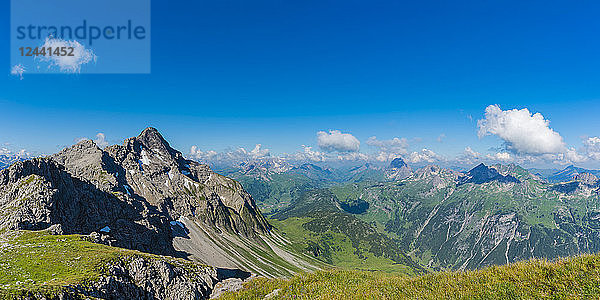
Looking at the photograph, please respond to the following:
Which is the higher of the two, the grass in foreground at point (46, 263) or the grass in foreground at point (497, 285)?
the grass in foreground at point (497, 285)

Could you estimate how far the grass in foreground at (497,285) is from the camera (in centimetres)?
1025

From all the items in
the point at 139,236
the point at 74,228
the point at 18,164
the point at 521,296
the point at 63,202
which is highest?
the point at 18,164

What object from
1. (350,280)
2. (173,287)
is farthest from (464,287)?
(173,287)

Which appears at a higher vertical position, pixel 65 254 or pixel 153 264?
pixel 65 254

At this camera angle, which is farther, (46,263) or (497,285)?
(46,263)

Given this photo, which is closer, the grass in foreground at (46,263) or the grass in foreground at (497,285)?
the grass in foreground at (497,285)

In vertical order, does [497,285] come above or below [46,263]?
above

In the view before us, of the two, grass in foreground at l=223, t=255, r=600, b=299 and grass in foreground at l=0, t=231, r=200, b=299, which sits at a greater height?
grass in foreground at l=223, t=255, r=600, b=299

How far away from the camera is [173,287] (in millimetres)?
56781

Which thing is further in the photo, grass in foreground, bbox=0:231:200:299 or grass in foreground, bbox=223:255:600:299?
grass in foreground, bbox=0:231:200:299

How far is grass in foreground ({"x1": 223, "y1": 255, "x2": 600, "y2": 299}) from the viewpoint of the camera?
10250mm

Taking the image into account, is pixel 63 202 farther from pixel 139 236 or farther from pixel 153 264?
pixel 153 264

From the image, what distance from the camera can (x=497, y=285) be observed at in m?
11.6

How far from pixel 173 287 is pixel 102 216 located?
87.9 metres
